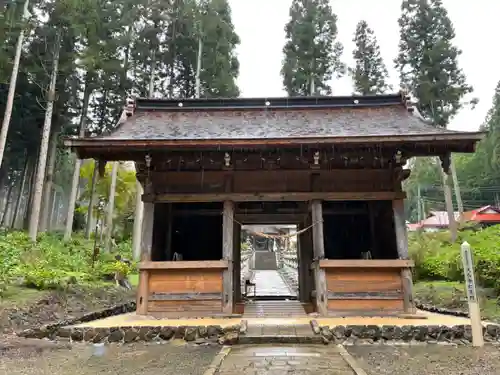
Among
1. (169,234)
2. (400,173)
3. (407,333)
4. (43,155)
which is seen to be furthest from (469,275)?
(43,155)

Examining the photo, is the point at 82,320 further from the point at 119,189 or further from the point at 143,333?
the point at 119,189

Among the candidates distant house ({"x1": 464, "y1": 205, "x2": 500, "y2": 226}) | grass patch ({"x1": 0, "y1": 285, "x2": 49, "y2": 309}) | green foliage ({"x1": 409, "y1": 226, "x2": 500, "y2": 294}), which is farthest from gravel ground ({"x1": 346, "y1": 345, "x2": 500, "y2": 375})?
distant house ({"x1": 464, "y1": 205, "x2": 500, "y2": 226})

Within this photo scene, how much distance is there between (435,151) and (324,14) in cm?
1740

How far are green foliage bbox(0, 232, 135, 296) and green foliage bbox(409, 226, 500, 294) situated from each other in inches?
465

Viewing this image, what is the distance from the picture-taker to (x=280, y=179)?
8.53 m

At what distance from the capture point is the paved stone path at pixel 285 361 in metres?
4.45

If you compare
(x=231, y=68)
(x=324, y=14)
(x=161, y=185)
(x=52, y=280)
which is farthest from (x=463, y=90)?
(x=52, y=280)

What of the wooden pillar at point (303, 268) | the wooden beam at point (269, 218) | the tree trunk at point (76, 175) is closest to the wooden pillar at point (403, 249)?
the wooden beam at point (269, 218)

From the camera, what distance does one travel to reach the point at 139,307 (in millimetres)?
7852

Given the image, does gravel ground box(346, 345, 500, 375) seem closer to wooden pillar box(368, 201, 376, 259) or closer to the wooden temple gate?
the wooden temple gate

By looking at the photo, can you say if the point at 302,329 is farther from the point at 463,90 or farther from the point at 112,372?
the point at 463,90

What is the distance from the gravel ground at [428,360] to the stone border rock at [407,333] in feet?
0.99

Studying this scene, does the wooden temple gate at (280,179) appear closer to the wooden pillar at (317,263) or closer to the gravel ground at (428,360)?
the wooden pillar at (317,263)

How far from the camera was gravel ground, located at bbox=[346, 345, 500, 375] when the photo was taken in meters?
4.58
